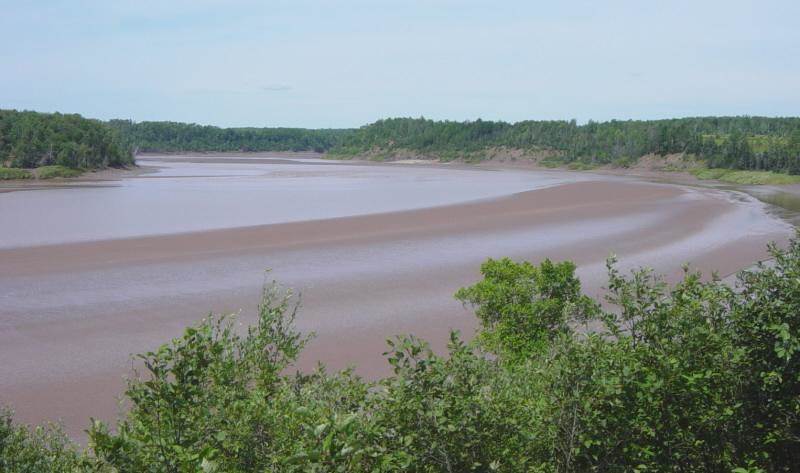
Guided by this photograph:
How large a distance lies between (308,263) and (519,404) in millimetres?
29431

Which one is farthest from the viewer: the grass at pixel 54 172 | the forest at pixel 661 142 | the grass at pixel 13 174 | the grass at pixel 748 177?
the forest at pixel 661 142

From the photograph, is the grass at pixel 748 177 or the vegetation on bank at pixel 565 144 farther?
the vegetation on bank at pixel 565 144

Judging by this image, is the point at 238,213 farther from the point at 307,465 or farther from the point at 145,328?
the point at 307,465

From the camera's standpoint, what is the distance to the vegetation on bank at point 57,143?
103 m

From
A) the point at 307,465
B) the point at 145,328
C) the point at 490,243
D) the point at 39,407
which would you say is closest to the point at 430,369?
the point at 307,465

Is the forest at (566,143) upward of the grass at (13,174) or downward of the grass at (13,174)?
upward

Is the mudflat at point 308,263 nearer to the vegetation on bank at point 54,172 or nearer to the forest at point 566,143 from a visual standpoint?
the vegetation on bank at point 54,172

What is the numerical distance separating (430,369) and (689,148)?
13814 cm

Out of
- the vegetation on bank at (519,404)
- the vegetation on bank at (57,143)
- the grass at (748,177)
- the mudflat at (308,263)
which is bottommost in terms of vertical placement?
the mudflat at (308,263)

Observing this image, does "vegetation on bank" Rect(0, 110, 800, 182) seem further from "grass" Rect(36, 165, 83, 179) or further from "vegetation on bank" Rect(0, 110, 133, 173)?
"grass" Rect(36, 165, 83, 179)

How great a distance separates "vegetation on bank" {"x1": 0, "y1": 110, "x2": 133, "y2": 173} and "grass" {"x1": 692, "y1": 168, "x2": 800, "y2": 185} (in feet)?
301

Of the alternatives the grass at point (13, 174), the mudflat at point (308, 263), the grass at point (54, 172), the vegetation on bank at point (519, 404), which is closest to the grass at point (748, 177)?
the mudflat at point (308, 263)

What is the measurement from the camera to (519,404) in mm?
9430

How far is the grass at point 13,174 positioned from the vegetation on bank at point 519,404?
9235cm
